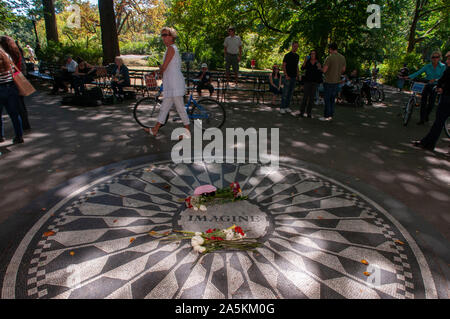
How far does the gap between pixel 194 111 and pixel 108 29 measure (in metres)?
8.34

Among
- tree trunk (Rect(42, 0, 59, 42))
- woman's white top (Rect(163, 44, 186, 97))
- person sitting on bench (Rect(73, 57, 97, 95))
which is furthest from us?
tree trunk (Rect(42, 0, 59, 42))

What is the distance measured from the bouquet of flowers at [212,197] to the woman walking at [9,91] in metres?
4.51

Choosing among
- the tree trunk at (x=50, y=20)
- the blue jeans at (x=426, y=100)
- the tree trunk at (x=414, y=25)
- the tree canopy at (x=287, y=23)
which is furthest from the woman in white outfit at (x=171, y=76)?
the tree trunk at (x=414, y=25)

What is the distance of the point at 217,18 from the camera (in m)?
17.5

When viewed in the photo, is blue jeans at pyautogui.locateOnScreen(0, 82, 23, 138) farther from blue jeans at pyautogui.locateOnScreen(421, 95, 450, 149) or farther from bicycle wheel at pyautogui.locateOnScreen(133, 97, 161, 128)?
blue jeans at pyautogui.locateOnScreen(421, 95, 450, 149)

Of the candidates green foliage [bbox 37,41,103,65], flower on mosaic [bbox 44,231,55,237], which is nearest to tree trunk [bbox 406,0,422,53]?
green foliage [bbox 37,41,103,65]

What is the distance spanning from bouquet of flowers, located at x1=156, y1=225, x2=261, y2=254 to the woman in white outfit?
12.3 ft

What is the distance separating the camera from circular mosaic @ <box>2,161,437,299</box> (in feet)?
8.55

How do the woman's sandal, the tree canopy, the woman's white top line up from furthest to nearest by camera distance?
the tree canopy
the woman's sandal
the woman's white top

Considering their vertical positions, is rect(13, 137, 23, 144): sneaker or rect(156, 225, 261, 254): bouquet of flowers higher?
rect(13, 137, 23, 144): sneaker

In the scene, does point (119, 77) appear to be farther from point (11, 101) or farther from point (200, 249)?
point (200, 249)

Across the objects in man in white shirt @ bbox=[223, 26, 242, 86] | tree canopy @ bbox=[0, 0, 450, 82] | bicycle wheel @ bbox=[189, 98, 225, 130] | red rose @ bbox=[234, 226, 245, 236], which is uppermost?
tree canopy @ bbox=[0, 0, 450, 82]

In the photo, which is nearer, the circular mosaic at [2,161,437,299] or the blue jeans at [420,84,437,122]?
the circular mosaic at [2,161,437,299]

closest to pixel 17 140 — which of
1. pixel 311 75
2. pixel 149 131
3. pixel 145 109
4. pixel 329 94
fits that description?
pixel 149 131
